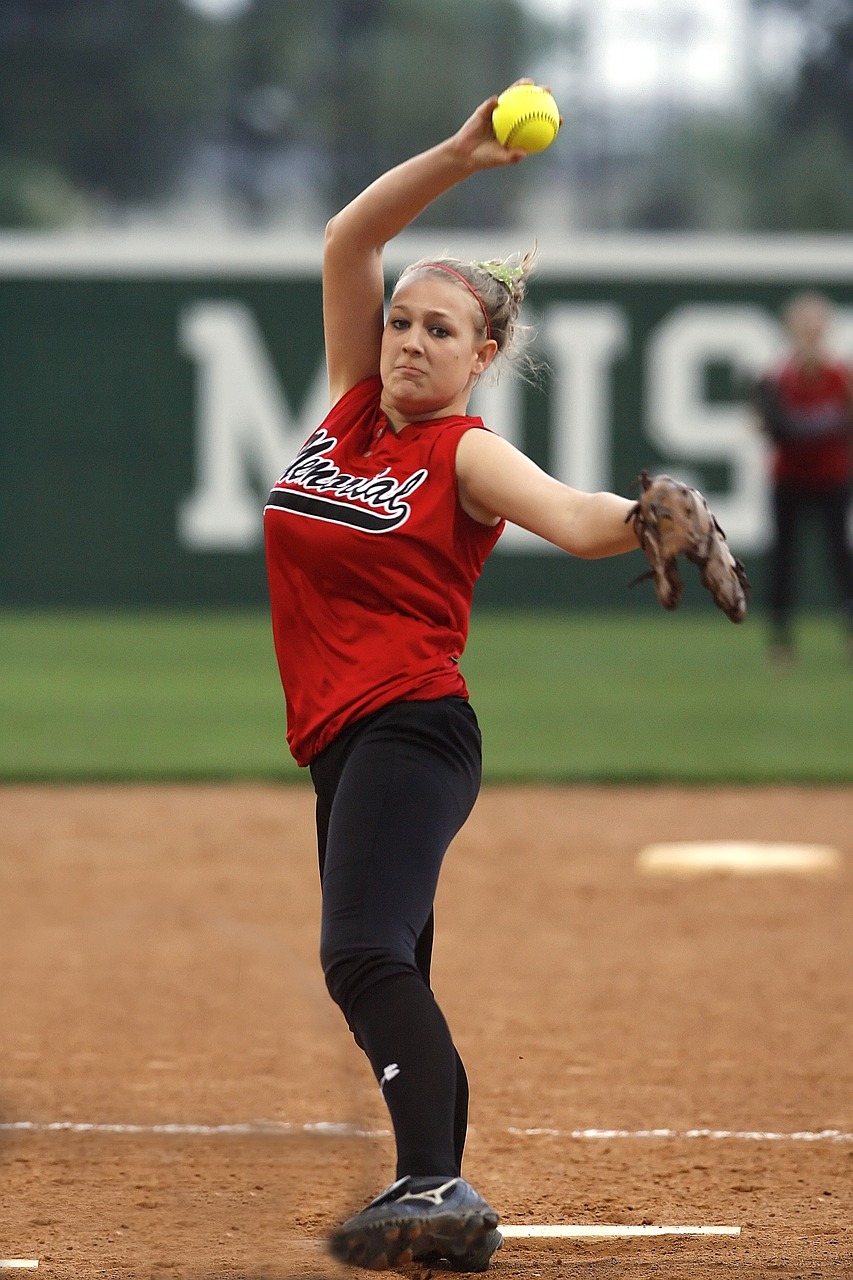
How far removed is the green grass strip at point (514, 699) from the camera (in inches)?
380

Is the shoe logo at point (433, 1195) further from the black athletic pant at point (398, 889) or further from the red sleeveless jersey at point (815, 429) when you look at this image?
the red sleeveless jersey at point (815, 429)

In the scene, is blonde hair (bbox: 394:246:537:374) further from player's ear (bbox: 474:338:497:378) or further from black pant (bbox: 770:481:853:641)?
black pant (bbox: 770:481:853:641)

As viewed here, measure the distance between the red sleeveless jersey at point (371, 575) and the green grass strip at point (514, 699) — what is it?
6.08m

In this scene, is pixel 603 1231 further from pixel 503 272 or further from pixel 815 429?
pixel 815 429

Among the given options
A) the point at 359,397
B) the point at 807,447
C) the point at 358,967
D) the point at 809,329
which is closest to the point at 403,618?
the point at 359,397

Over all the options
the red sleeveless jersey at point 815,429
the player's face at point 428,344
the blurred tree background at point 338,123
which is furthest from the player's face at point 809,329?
the player's face at point 428,344

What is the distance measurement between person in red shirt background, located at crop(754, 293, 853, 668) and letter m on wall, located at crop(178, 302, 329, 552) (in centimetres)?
433

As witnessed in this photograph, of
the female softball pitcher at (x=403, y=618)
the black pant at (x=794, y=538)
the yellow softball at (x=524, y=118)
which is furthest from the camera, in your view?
the black pant at (x=794, y=538)

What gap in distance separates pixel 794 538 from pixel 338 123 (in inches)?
460

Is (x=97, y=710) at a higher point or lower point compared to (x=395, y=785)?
lower

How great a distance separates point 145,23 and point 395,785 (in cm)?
2299

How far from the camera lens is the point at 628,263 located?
15703 millimetres

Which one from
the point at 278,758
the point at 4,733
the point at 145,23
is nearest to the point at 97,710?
the point at 4,733

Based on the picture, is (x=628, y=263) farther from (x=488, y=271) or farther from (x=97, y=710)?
(x=488, y=271)
